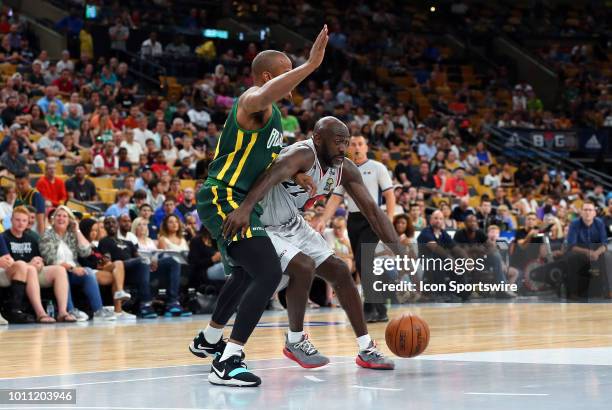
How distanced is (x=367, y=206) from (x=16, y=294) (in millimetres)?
5956

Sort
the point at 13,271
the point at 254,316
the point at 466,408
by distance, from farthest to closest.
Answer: the point at 13,271
the point at 254,316
the point at 466,408

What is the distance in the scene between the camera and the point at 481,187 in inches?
878

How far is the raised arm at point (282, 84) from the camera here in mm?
5590

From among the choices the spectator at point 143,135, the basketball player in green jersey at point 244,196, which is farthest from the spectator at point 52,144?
the basketball player in green jersey at point 244,196

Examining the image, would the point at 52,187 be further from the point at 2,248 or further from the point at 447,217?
the point at 447,217

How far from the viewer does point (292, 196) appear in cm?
677

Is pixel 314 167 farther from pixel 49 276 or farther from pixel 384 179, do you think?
pixel 49 276

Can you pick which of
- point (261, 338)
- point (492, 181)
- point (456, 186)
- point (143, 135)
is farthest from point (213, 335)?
point (492, 181)

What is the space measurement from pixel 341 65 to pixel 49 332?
695 inches

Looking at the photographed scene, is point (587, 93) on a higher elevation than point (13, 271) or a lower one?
higher

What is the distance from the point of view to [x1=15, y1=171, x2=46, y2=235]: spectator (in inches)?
497

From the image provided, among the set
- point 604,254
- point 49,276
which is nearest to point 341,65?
point 604,254

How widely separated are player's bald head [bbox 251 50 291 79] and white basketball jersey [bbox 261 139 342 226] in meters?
0.58

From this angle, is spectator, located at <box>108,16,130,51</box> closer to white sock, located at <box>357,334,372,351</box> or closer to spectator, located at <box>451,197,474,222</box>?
spectator, located at <box>451,197,474,222</box>
